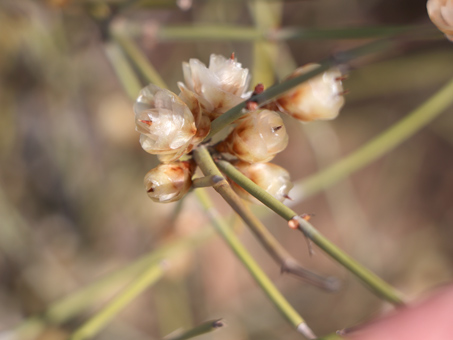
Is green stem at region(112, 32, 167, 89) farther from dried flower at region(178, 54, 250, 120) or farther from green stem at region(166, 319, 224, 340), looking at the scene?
green stem at region(166, 319, 224, 340)

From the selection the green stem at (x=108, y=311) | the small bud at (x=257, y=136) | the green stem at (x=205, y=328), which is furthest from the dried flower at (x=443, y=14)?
the green stem at (x=108, y=311)

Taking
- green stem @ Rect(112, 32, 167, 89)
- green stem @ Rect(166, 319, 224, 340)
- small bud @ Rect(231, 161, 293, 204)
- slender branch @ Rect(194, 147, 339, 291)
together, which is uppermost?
green stem @ Rect(112, 32, 167, 89)

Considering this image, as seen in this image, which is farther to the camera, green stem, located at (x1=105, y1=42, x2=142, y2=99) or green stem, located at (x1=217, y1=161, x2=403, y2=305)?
green stem, located at (x1=105, y1=42, x2=142, y2=99)

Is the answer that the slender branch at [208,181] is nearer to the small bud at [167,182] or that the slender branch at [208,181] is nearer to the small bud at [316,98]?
the small bud at [167,182]

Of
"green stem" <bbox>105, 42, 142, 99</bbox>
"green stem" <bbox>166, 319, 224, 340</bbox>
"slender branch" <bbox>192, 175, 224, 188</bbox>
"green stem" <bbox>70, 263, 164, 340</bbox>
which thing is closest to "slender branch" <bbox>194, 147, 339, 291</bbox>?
"slender branch" <bbox>192, 175, 224, 188</bbox>

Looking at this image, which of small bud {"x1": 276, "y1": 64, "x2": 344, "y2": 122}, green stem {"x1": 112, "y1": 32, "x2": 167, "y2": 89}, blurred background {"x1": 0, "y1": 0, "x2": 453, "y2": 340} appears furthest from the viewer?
blurred background {"x1": 0, "y1": 0, "x2": 453, "y2": 340}

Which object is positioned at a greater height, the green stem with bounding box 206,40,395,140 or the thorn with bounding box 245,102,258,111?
the green stem with bounding box 206,40,395,140
